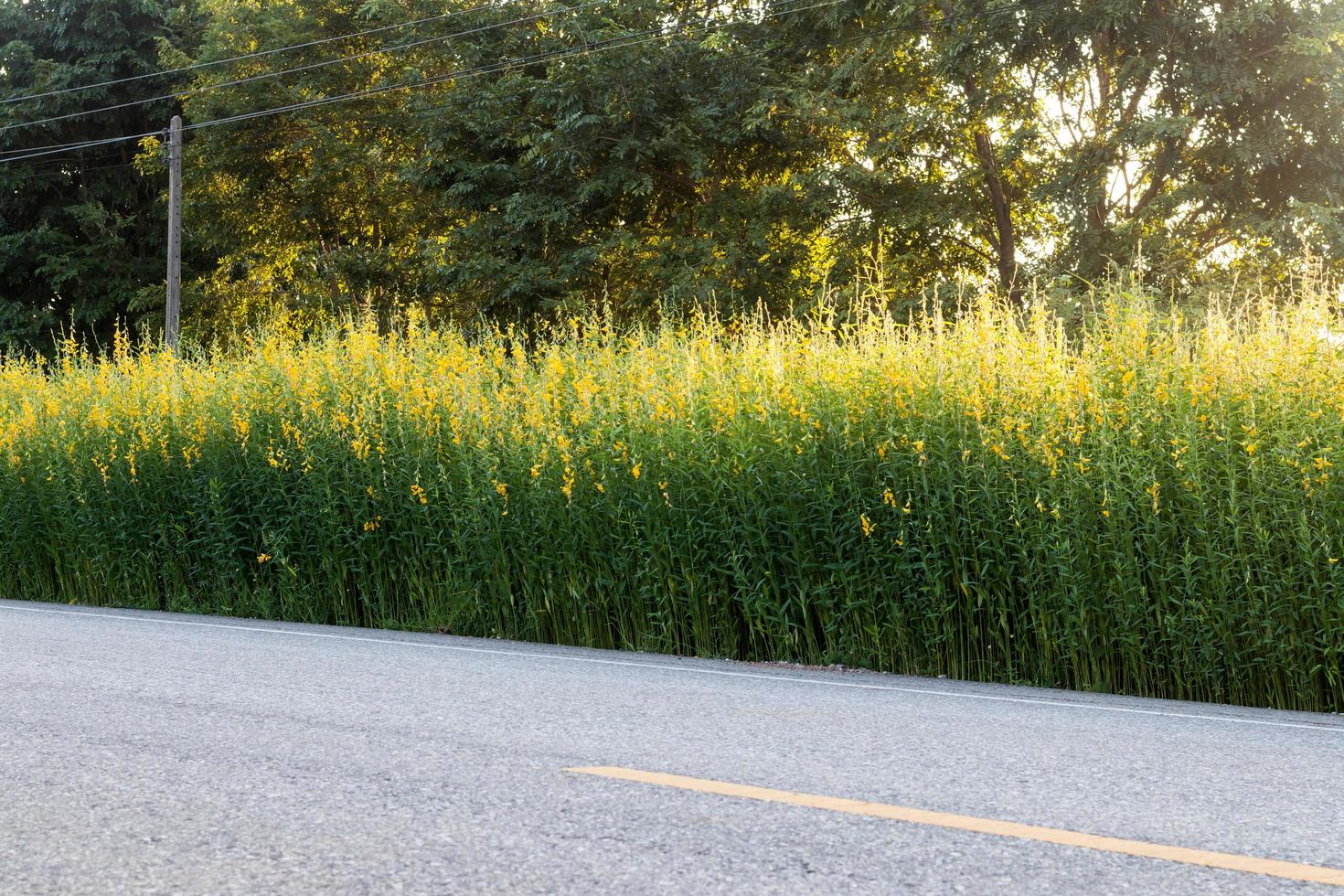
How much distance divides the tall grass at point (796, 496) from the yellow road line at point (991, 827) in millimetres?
3987

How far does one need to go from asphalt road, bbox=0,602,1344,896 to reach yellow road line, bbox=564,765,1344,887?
6 cm

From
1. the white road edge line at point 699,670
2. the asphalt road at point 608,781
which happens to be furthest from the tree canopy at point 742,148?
the asphalt road at point 608,781

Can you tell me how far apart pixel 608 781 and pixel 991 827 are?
1.53 m

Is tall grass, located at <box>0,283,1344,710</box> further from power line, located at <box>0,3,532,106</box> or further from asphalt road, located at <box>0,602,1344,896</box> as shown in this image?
power line, located at <box>0,3,532,106</box>

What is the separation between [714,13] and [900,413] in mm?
23581

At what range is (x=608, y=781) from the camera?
18.2 ft

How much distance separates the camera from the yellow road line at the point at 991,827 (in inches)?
173

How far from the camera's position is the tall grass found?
333 inches

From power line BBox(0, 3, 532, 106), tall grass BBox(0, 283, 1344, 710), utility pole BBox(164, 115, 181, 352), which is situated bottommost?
tall grass BBox(0, 283, 1344, 710)

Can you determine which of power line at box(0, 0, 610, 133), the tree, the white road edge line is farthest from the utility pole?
the white road edge line

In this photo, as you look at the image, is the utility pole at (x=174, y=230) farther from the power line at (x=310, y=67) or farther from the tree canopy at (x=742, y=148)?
the power line at (x=310, y=67)

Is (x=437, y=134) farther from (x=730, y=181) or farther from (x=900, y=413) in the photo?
(x=900, y=413)

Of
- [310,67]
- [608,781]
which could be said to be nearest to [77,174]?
[310,67]

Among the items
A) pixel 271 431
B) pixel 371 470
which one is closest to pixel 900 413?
pixel 371 470
